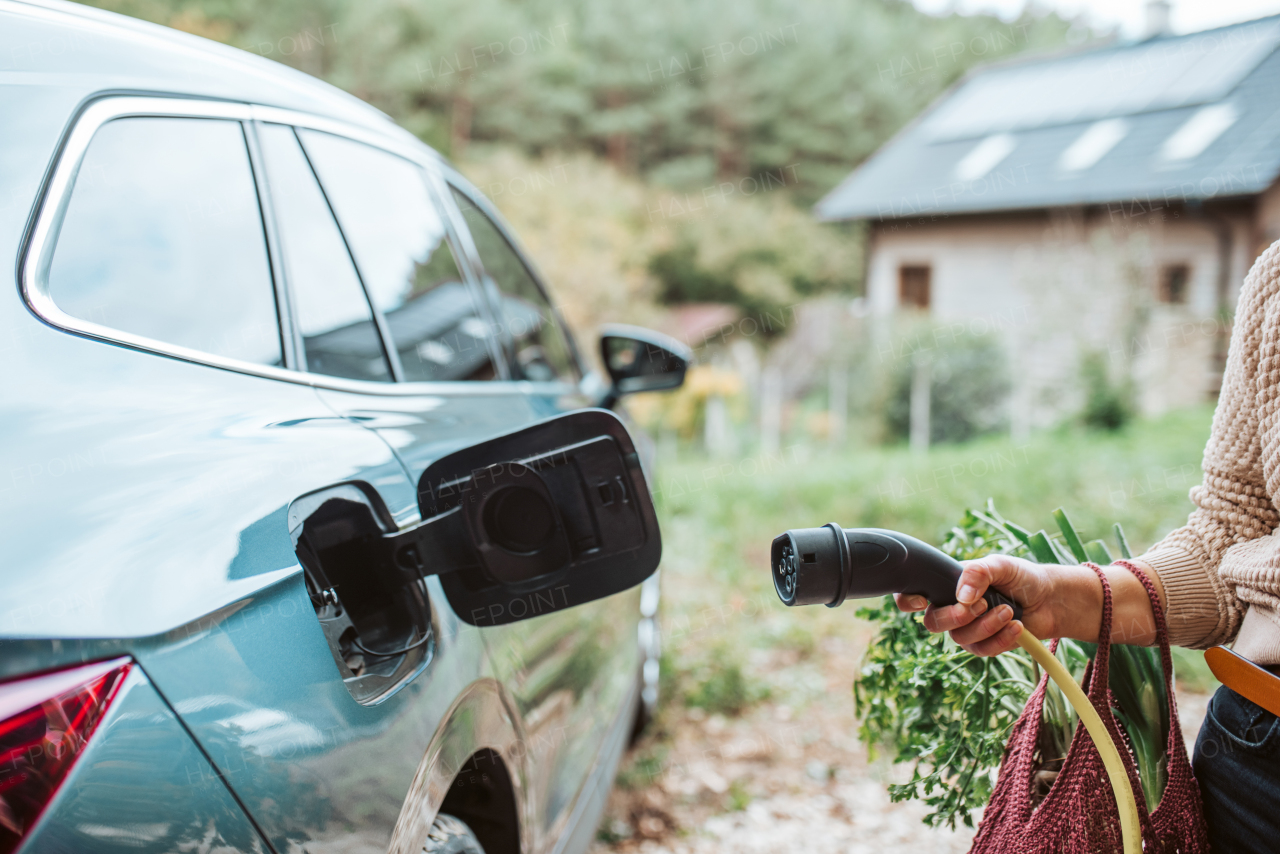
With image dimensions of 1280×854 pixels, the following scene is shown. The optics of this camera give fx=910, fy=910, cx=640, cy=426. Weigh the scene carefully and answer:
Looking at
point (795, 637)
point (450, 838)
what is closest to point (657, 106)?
point (795, 637)

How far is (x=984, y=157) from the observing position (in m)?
19.5

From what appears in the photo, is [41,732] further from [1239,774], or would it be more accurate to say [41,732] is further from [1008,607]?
[1239,774]

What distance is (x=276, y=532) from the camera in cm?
116

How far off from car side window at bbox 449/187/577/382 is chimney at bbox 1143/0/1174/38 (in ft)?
70.0

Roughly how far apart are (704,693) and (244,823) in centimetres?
347

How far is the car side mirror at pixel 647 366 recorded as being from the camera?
3.34 m

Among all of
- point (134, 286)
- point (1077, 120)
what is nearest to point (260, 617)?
point (134, 286)

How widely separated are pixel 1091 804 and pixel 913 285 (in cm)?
2056

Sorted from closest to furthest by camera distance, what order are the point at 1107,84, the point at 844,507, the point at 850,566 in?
the point at 850,566 < the point at 844,507 < the point at 1107,84

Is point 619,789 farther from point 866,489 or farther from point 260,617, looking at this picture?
point 866,489

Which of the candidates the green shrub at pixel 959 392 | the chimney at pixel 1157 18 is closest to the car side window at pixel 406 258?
the green shrub at pixel 959 392

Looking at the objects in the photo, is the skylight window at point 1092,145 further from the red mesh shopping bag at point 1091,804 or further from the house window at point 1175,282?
the red mesh shopping bag at point 1091,804

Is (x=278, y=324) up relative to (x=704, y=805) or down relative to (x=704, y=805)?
up

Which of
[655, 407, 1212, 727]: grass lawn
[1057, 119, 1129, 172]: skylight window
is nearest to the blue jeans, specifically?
[655, 407, 1212, 727]: grass lawn
